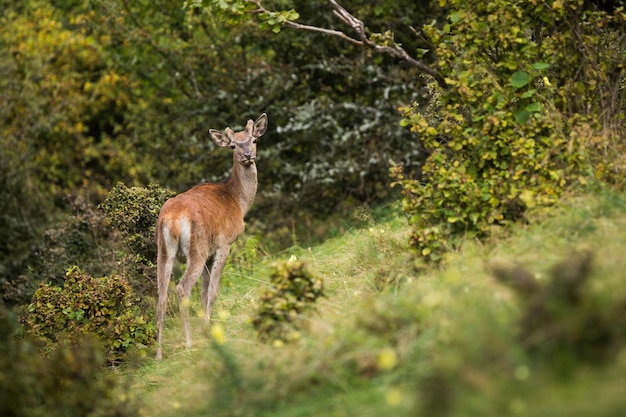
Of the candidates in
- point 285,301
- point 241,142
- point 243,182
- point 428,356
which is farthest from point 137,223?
point 428,356

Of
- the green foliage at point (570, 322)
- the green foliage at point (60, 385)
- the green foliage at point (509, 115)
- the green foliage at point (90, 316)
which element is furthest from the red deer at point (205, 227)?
the green foliage at point (570, 322)


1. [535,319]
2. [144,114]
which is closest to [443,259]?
[535,319]

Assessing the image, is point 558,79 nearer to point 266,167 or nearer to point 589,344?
point 589,344

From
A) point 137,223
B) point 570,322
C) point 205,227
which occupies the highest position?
point 570,322

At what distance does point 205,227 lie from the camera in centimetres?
862

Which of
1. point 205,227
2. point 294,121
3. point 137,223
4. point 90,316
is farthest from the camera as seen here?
point 294,121

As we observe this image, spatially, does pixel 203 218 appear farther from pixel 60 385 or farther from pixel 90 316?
pixel 60 385

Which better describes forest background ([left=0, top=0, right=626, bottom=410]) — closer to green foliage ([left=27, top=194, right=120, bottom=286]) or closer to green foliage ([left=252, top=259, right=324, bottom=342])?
green foliage ([left=27, top=194, right=120, bottom=286])

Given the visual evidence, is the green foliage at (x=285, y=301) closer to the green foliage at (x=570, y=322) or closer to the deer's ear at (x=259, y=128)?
the green foliage at (x=570, y=322)

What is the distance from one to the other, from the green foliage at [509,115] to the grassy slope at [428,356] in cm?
37

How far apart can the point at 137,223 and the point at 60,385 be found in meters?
4.15

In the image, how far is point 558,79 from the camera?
7840 millimetres

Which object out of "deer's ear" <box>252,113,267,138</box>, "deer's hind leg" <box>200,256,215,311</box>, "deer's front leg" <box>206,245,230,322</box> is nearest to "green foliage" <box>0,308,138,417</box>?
"deer's front leg" <box>206,245,230,322</box>

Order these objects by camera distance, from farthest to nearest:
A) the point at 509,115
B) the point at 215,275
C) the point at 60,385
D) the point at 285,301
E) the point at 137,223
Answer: the point at 137,223, the point at 215,275, the point at 509,115, the point at 285,301, the point at 60,385
